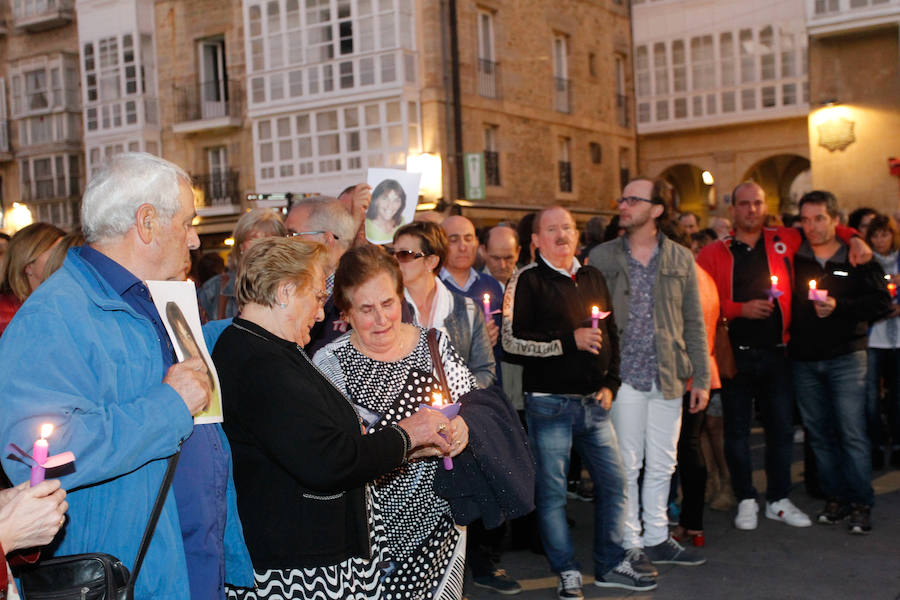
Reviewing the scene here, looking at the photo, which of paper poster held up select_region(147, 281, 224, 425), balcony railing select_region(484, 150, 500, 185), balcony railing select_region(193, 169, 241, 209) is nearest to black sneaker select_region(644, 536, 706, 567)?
paper poster held up select_region(147, 281, 224, 425)

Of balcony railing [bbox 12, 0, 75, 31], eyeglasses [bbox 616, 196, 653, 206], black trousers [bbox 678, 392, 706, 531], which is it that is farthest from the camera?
balcony railing [bbox 12, 0, 75, 31]

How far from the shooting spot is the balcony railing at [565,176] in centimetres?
2707

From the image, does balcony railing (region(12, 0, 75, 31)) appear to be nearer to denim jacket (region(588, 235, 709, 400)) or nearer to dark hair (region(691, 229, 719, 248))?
dark hair (region(691, 229, 719, 248))

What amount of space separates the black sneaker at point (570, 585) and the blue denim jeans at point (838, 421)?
216 centimetres

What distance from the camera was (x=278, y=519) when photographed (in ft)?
9.59

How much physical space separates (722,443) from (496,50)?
64.2 ft

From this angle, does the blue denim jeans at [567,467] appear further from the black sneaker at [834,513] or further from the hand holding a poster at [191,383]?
the hand holding a poster at [191,383]

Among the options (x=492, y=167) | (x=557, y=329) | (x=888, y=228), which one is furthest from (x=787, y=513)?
(x=492, y=167)

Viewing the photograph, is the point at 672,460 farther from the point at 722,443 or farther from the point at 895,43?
the point at 895,43

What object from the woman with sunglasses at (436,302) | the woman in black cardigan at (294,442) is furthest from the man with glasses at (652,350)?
the woman in black cardigan at (294,442)

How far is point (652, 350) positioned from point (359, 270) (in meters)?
2.34

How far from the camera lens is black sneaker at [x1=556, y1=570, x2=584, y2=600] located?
16.3 feet

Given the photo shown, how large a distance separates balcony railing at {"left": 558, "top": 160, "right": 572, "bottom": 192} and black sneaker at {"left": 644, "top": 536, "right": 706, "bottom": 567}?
72.5ft

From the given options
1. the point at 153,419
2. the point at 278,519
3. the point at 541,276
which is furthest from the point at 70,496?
the point at 541,276
